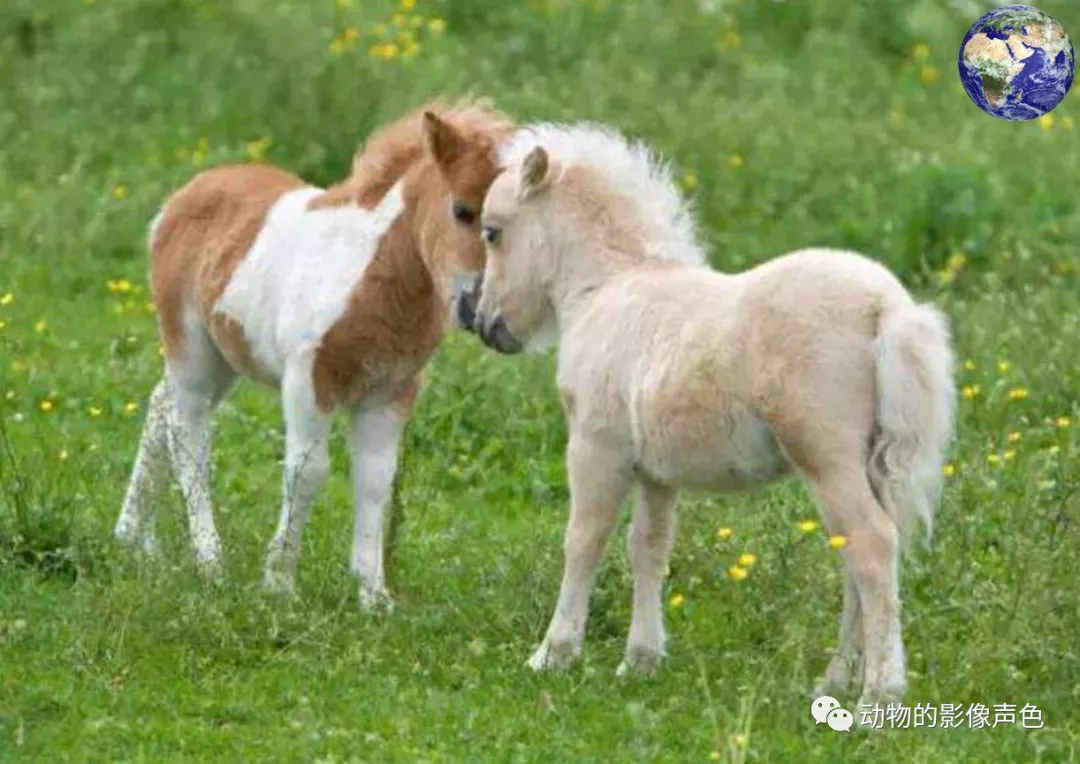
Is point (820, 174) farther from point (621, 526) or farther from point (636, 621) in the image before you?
point (636, 621)

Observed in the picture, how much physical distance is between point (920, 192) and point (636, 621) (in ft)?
19.4

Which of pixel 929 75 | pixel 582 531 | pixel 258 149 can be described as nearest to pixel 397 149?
pixel 582 531

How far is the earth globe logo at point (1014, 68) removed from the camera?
687 centimetres

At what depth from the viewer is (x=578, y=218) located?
261 inches

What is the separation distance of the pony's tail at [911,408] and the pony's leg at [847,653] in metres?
0.32

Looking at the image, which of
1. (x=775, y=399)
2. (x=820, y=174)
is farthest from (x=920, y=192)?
(x=775, y=399)

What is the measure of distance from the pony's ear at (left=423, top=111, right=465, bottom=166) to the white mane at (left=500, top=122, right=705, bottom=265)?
45cm

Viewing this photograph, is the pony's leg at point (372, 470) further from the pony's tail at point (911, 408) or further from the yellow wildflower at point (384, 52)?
the yellow wildflower at point (384, 52)

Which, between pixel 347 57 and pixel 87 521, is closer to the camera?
pixel 87 521

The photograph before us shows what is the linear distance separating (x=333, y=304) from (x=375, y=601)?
978 mm

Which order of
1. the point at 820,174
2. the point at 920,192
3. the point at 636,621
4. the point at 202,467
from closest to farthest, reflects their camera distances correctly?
the point at 636,621 < the point at 202,467 < the point at 920,192 < the point at 820,174

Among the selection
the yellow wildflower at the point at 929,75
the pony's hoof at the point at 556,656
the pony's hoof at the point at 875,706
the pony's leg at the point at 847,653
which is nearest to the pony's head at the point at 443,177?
the pony's hoof at the point at 556,656

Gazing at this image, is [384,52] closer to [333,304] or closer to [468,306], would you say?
[333,304]

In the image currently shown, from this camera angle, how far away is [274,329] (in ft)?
24.2
